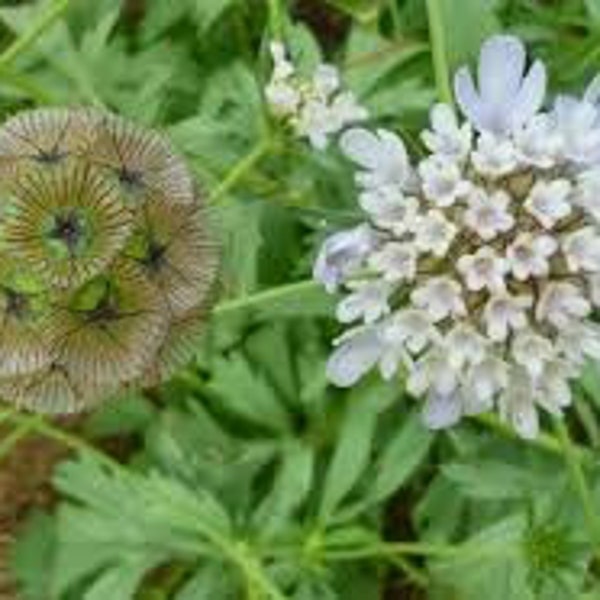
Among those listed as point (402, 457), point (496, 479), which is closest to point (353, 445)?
point (402, 457)

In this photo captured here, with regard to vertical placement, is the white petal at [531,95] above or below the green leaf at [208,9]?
above

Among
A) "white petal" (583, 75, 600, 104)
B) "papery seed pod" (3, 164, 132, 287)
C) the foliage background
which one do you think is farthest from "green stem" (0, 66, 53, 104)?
"white petal" (583, 75, 600, 104)

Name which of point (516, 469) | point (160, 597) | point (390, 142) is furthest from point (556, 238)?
point (160, 597)

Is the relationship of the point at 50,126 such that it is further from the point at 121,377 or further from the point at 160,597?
the point at 160,597

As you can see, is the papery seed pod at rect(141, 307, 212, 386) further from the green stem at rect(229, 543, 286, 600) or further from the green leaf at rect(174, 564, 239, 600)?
the green leaf at rect(174, 564, 239, 600)

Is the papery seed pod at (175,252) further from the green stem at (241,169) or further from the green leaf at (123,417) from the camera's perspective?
the green leaf at (123,417)

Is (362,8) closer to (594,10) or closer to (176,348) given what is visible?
(594,10)

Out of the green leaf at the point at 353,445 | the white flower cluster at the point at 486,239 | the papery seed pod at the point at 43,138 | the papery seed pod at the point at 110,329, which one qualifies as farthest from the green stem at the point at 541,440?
the papery seed pod at the point at 43,138
